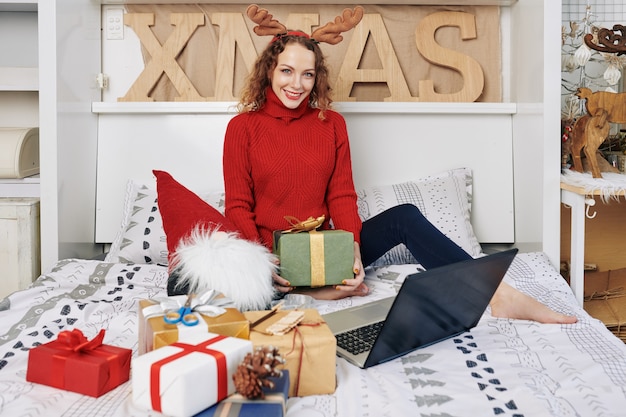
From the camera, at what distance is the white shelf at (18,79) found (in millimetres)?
2047

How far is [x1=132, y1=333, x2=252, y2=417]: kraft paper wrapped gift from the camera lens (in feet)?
2.74

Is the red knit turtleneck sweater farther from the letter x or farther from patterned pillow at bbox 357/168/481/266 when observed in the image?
the letter x

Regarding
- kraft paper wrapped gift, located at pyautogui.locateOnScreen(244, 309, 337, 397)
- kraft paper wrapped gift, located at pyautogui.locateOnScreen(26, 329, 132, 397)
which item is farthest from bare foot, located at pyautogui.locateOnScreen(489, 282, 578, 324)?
kraft paper wrapped gift, located at pyautogui.locateOnScreen(26, 329, 132, 397)

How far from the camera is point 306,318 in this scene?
1.08 m

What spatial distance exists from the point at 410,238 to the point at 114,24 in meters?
1.34

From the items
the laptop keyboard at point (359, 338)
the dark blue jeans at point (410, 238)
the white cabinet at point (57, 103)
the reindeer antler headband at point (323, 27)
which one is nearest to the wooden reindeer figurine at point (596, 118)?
the dark blue jeans at point (410, 238)

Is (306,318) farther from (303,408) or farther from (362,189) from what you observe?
(362,189)

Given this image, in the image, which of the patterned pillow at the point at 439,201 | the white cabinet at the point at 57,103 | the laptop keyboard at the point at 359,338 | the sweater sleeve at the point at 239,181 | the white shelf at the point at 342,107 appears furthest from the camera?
the white shelf at the point at 342,107

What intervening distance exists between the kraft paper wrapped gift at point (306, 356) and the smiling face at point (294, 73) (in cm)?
86

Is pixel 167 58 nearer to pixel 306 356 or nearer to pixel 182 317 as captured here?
pixel 182 317

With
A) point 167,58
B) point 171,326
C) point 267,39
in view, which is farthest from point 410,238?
point 167,58

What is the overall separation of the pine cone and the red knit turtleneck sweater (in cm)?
81

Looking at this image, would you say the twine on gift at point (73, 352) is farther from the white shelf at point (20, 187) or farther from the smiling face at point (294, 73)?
the white shelf at point (20, 187)

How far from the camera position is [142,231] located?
76.2 inches
